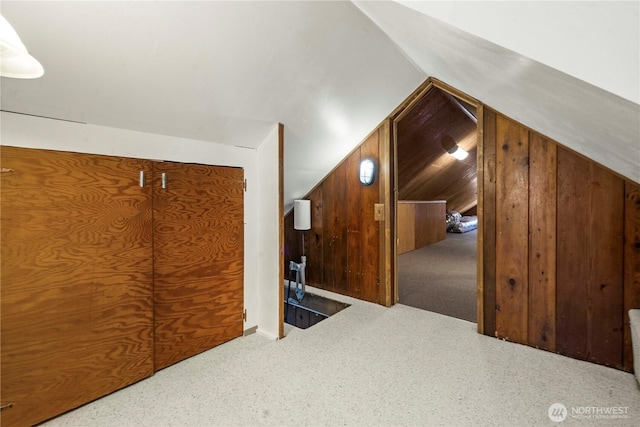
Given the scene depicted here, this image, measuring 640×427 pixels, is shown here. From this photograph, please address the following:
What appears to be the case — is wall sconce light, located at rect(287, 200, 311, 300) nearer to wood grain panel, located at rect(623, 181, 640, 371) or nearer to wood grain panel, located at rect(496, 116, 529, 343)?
wood grain panel, located at rect(496, 116, 529, 343)

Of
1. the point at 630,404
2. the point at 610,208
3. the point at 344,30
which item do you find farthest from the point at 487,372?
the point at 344,30

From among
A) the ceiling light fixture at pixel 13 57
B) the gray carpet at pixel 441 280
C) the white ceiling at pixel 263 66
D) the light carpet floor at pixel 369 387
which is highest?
the white ceiling at pixel 263 66

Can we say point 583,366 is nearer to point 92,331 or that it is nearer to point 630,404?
point 630,404

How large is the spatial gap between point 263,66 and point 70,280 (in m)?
1.62

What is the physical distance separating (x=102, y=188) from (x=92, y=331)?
820 mm

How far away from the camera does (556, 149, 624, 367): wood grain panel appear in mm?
1833

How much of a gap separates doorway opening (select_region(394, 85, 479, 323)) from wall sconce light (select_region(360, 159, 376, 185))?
0.97 feet

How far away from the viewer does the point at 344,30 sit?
5.39 feet

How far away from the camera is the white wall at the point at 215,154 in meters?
1.41

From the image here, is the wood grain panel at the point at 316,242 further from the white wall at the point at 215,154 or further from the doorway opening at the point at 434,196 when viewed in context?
the white wall at the point at 215,154

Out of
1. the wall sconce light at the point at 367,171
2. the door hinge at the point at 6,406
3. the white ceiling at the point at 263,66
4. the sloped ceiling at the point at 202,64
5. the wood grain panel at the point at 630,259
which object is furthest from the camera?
the wall sconce light at the point at 367,171

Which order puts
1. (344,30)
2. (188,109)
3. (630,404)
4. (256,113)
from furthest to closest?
(256,113), (188,109), (344,30), (630,404)

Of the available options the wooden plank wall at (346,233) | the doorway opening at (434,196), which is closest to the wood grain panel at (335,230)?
the wooden plank wall at (346,233)

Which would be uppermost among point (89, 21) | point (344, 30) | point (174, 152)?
point (344, 30)
